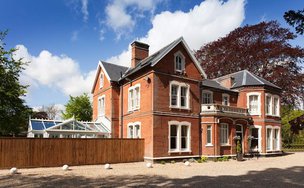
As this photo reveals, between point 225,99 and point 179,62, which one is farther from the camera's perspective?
point 225,99

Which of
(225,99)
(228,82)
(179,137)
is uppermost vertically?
(228,82)

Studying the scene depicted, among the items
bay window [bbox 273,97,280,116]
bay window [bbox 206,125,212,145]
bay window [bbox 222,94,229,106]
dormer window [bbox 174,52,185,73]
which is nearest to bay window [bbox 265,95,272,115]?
bay window [bbox 273,97,280,116]

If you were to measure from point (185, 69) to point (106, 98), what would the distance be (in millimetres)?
9470

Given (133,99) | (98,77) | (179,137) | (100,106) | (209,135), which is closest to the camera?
(179,137)

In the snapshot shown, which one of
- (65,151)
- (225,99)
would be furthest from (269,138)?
(65,151)

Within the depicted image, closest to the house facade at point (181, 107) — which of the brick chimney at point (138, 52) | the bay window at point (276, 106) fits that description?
the brick chimney at point (138, 52)

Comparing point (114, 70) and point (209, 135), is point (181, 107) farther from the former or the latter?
point (114, 70)

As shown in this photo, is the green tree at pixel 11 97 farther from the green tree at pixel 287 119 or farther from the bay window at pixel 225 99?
the green tree at pixel 287 119

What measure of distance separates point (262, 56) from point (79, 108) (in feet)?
88.3

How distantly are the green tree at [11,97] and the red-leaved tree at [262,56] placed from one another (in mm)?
27983

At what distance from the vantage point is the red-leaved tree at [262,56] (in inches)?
1475

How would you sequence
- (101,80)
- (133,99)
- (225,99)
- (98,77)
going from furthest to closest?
1. (98,77)
2. (101,80)
3. (225,99)
4. (133,99)

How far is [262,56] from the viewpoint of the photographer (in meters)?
39.4

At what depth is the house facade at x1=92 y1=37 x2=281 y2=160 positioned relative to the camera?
74.1ft
